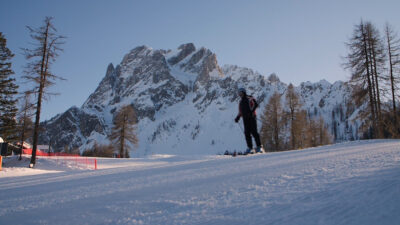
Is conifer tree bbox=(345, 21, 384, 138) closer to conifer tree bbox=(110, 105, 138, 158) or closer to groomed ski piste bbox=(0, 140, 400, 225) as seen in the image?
groomed ski piste bbox=(0, 140, 400, 225)

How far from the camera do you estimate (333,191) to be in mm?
2189

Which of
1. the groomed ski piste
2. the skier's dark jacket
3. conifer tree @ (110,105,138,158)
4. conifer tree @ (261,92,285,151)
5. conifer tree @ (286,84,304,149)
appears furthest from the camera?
conifer tree @ (110,105,138,158)

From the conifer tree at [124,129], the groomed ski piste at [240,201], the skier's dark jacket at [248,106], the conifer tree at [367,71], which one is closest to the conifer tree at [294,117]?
the conifer tree at [367,71]

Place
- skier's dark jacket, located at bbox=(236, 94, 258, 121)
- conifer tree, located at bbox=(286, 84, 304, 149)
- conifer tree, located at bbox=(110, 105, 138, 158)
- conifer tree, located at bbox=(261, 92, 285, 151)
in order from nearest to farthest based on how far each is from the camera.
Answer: skier's dark jacket, located at bbox=(236, 94, 258, 121) < conifer tree, located at bbox=(286, 84, 304, 149) < conifer tree, located at bbox=(261, 92, 285, 151) < conifer tree, located at bbox=(110, 105, 138, 158)

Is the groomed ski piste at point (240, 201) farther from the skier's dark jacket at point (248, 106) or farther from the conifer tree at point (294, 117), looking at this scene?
the conifer tree at point (294, 117)

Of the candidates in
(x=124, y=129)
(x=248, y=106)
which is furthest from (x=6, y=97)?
(x=248, y=106)

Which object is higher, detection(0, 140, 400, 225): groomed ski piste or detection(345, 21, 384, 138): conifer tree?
detection(345, 21, 384, 138): conifer tree

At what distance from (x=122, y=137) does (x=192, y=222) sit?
105ft

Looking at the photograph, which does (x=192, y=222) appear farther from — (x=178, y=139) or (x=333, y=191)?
(x=178, y=139)

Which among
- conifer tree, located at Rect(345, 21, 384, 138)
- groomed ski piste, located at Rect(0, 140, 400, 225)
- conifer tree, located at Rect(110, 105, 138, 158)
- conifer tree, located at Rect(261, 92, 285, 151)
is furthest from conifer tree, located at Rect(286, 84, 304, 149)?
groomed ski piste, located at Rect(0, 140, 400, 225)

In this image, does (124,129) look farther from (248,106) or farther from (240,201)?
(240,201)

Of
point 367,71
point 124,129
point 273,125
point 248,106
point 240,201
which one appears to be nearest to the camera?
point 240,201

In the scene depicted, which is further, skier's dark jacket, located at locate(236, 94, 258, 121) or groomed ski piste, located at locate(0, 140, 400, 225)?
skier's dark jacket, located at locate(236, 94, 258, 121)

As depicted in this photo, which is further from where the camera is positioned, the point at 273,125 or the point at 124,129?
the point at 124,129
